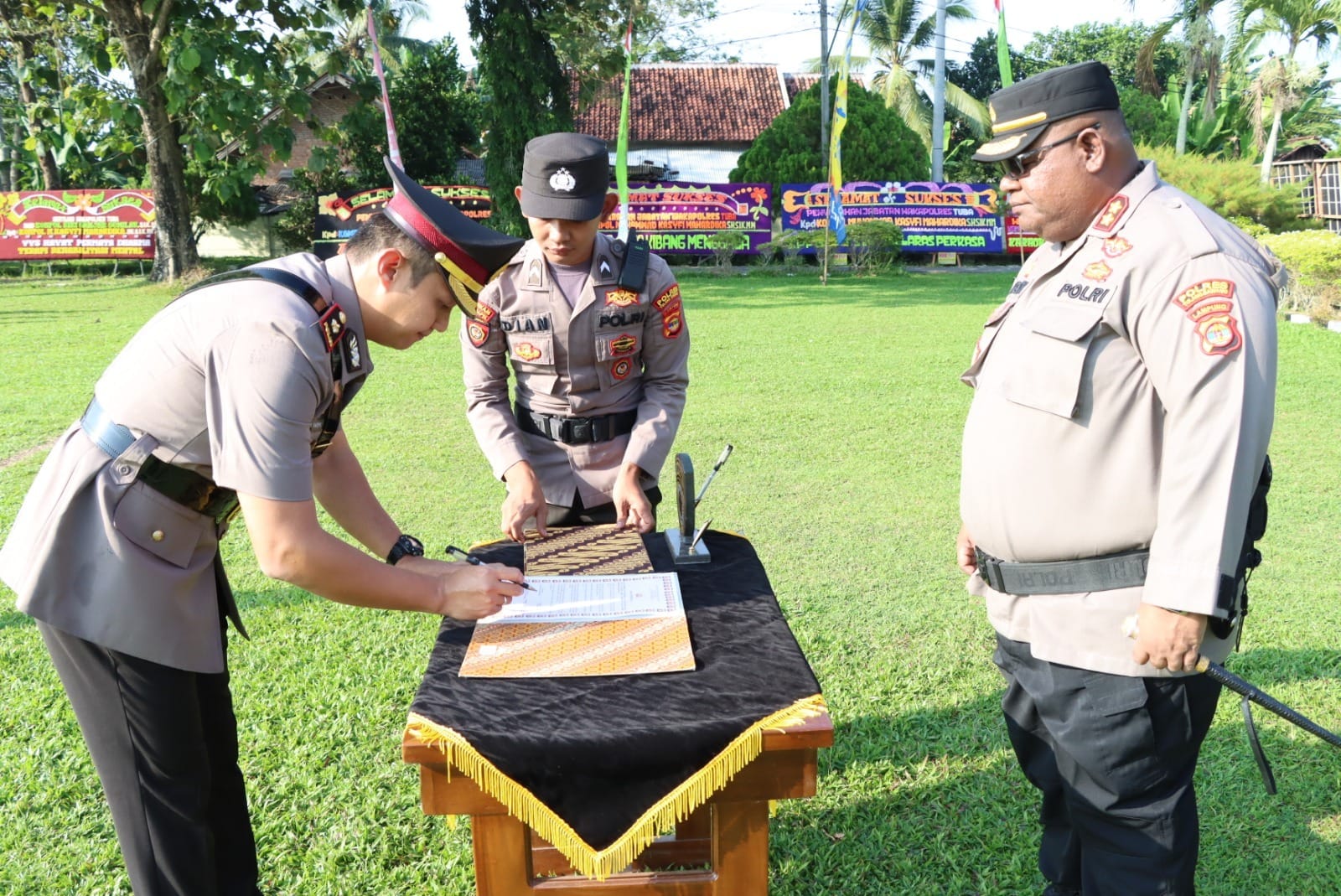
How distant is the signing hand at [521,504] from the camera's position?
2771mm

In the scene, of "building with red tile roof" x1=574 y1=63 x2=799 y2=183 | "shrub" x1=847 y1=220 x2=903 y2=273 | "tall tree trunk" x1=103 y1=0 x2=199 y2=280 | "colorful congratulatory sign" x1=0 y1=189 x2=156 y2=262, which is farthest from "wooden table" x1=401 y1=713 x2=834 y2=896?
"building with red tile roof" x1=574 y1=63 x2=799 y2=183

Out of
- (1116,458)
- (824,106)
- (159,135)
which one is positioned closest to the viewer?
(1116,458)

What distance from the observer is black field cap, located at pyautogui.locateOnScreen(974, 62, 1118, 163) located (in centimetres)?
200

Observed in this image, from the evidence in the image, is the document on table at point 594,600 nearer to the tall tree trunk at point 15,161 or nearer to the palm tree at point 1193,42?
the tall tree trunk at point 15,161

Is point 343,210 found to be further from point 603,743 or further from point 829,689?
point 603,743

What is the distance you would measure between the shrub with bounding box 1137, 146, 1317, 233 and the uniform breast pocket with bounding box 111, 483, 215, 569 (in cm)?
2135

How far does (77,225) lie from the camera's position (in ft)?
68.1

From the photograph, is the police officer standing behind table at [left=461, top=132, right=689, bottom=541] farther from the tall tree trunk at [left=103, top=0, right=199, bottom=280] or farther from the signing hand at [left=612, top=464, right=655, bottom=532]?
the tall tree trunk at [left=103, top=0, right=199, bottom=280]

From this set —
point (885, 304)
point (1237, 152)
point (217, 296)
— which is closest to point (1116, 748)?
point (217, 296)

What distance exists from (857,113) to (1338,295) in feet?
44.4

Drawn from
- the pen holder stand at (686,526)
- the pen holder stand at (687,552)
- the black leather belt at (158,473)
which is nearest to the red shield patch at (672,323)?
the pen holder stand at (686,526)

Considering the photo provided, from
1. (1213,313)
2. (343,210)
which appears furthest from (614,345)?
(343,210)

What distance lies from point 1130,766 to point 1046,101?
129cm

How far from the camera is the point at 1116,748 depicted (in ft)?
6.42
